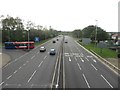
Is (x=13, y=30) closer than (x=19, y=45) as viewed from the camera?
No

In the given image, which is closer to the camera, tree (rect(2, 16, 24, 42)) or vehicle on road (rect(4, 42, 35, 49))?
vehicle on road (rect(4, 42, 35, 49))

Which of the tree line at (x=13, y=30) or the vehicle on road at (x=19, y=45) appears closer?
the vehicle on road at (x=19, y=45)

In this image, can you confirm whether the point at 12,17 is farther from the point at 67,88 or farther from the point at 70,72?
the point at 67,88

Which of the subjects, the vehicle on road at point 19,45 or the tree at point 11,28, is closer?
the vehicle on road at point 19,45

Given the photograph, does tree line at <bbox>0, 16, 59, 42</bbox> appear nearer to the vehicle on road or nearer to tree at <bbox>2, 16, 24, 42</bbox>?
tree at <bbox>2, 16, 24, 42</bbox>

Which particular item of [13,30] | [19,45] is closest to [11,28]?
[13,30]

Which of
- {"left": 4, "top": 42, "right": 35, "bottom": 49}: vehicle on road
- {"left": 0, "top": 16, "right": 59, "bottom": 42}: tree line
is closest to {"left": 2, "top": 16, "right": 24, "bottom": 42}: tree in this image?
{"left": 0, "top": 16, "right": 59, "bottom": 42}: tree line

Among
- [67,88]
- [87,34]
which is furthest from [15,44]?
[87,34]

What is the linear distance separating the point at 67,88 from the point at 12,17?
71.7m

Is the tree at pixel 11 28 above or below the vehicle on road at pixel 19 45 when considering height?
above

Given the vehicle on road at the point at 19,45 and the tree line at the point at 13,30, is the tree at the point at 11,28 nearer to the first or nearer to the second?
the tree line at the point at 13,30

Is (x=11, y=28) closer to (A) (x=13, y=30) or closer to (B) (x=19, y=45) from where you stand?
(A) (x=13, y=30)

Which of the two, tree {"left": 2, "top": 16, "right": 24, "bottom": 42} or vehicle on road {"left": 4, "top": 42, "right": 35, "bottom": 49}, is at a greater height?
tree {"left": 2, "top": 16, "right": 24, "bottom": 42}

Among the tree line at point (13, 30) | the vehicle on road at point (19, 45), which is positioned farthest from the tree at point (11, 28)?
the vehicle on road at point (19, 45)
